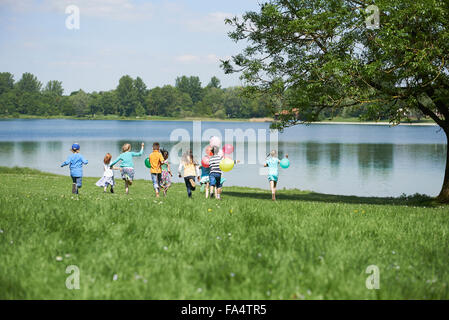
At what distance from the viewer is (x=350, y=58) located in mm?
18266

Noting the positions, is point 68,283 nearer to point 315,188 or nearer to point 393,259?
point 393,259

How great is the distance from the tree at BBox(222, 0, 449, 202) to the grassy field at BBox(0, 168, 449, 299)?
1055cm

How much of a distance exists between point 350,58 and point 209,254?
1473cm

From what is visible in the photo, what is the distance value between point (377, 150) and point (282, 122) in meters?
49.5

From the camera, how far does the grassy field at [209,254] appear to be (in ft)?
15.4

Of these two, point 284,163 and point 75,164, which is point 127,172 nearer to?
point 75,164

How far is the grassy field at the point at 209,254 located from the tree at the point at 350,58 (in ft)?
34.6

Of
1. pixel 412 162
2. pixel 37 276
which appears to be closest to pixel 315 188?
pixel 412 162

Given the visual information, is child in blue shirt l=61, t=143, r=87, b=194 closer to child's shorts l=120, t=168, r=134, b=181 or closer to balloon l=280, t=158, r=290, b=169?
child's shorts l=120, t=168, r=134, b=181

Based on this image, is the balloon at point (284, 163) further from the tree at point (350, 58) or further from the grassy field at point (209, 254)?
the grassy field at point (209, 254)

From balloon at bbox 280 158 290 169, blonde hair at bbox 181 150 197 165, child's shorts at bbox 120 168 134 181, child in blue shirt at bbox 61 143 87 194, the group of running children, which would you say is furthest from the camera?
balloon at bbox 280 158 290 169

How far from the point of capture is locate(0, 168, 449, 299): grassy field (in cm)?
470

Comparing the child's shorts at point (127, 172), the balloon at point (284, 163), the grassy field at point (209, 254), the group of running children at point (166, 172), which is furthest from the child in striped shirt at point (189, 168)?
the grassy field at point (209, 254)

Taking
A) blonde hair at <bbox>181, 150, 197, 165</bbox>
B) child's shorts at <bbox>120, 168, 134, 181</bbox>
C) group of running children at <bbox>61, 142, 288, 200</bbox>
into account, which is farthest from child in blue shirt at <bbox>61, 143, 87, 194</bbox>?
blonde hair at <bbox>181, 150, 197, 165</bbox>
